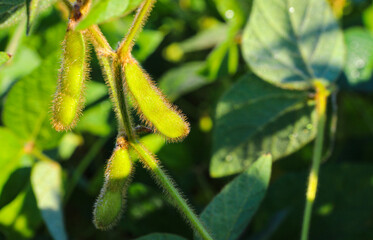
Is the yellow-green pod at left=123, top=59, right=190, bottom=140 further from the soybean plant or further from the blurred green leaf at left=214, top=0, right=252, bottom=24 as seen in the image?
the blurred green leaf at left=214, top=0, right=252, bottom=24

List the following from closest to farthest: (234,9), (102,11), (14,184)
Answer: (102,11), (14,184), (234,9)

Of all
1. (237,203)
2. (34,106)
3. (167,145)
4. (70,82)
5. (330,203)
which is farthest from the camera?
(167,145)

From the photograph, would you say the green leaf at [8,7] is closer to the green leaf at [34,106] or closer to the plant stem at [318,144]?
the green leaf at [34,106]

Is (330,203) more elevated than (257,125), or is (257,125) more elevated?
(257,125)

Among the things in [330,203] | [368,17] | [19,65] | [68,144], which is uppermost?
[19,65]

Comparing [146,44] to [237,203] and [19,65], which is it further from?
[237,203]

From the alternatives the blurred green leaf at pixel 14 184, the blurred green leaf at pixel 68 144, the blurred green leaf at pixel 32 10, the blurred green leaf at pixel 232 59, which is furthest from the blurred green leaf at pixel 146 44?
the blurred green leaf at pixel 32 10

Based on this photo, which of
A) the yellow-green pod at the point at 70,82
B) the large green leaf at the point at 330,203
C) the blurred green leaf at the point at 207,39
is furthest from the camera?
the blurred green leaf at the point at 207,39

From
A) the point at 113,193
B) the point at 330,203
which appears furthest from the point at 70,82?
the point at 330,203
